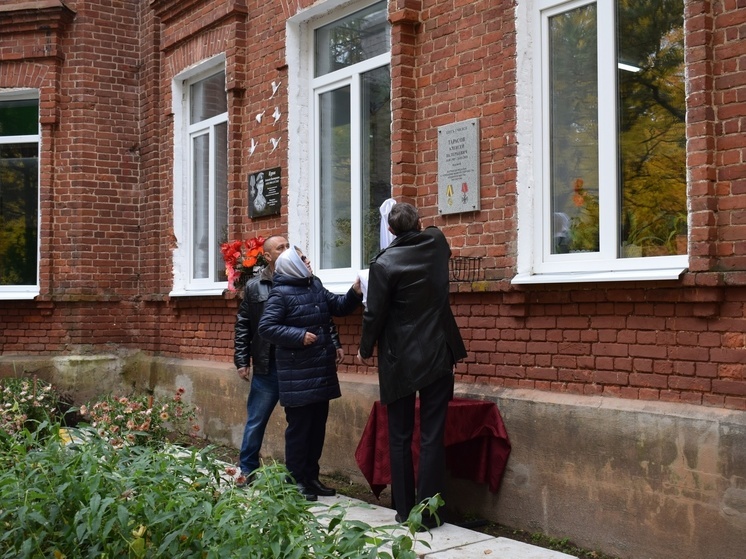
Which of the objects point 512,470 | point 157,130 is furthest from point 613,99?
point 157,130

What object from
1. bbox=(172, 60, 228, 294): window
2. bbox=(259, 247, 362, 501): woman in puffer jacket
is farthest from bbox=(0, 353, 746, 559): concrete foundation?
bbox=(172, 60, 228, 294): window

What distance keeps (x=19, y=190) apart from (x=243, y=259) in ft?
14.4

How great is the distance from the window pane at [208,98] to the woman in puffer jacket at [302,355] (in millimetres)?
3920

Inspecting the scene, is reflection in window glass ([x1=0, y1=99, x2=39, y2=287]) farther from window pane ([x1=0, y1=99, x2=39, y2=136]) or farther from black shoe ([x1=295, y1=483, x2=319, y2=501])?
black shoe ([x1=295, y1=483, x2=319, y2=501])

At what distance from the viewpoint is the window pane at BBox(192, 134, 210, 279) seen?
10.4m

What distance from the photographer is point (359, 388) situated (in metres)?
7.44

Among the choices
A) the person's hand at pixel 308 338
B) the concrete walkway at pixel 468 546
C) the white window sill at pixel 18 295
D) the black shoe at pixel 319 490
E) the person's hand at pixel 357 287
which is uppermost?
the person's hand at pixel 357 287

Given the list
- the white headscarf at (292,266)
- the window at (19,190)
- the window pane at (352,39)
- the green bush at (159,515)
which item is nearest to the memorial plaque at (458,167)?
the white headscarf at (292,266)

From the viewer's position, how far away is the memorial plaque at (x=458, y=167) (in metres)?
6.51

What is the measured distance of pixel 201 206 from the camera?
413 inches

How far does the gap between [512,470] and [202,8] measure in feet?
20.5

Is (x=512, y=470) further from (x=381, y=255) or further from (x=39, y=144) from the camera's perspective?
(x=39, y=144)

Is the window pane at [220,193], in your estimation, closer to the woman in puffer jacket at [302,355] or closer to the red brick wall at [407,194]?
the red brick wall at [407,194]

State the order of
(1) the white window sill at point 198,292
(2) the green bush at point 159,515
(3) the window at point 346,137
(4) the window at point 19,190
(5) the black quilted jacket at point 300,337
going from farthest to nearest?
(4) the window at point 19,190
(1) the white window sill at point 198,292
(3) the window at point 346,137
(5) the black quilted jacket at point 300,337
(2) the green bush at point 159,515
